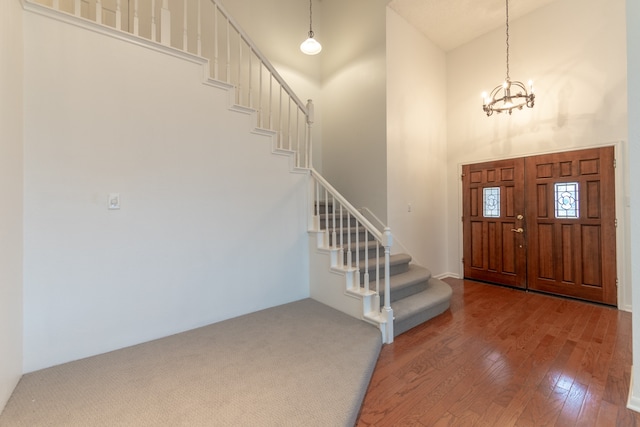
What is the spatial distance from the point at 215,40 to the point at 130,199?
1.74m

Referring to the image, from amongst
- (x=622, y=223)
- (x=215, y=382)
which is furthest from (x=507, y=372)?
(x=622, y=223)

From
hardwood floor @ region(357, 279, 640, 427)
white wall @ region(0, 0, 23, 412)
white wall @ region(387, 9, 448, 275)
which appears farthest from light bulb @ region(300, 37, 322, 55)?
hardwood floor @ region(357, 279, 640, 427)

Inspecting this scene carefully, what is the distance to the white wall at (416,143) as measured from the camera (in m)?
3.97

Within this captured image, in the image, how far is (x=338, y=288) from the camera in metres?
2.96

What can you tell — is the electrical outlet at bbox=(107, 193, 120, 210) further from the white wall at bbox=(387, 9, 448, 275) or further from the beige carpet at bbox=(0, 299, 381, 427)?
the white wall at bbox=(387, 9, 448, 275)

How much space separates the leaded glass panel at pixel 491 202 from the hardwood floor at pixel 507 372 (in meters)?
1.62

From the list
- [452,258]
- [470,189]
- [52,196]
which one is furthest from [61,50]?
[452,258]

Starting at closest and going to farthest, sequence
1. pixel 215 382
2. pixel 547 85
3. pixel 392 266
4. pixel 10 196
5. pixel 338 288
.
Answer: pixel 10 196 < pixel 215 382 < pixel 338 288 < pixel 392 266 < pixel 547 85

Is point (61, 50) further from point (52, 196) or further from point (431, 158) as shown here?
point (431, 158)

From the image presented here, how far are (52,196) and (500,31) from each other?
19.4 feet

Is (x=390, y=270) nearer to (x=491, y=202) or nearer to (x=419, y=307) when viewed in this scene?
(x=419, y=307)

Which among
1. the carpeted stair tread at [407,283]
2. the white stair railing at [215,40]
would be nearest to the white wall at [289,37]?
the white stair railing at [215,40]

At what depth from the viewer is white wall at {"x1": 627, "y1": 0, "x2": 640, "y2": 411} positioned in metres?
1.66

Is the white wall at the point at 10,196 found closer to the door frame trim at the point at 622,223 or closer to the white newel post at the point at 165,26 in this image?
the white newel post at the point at 165,26
